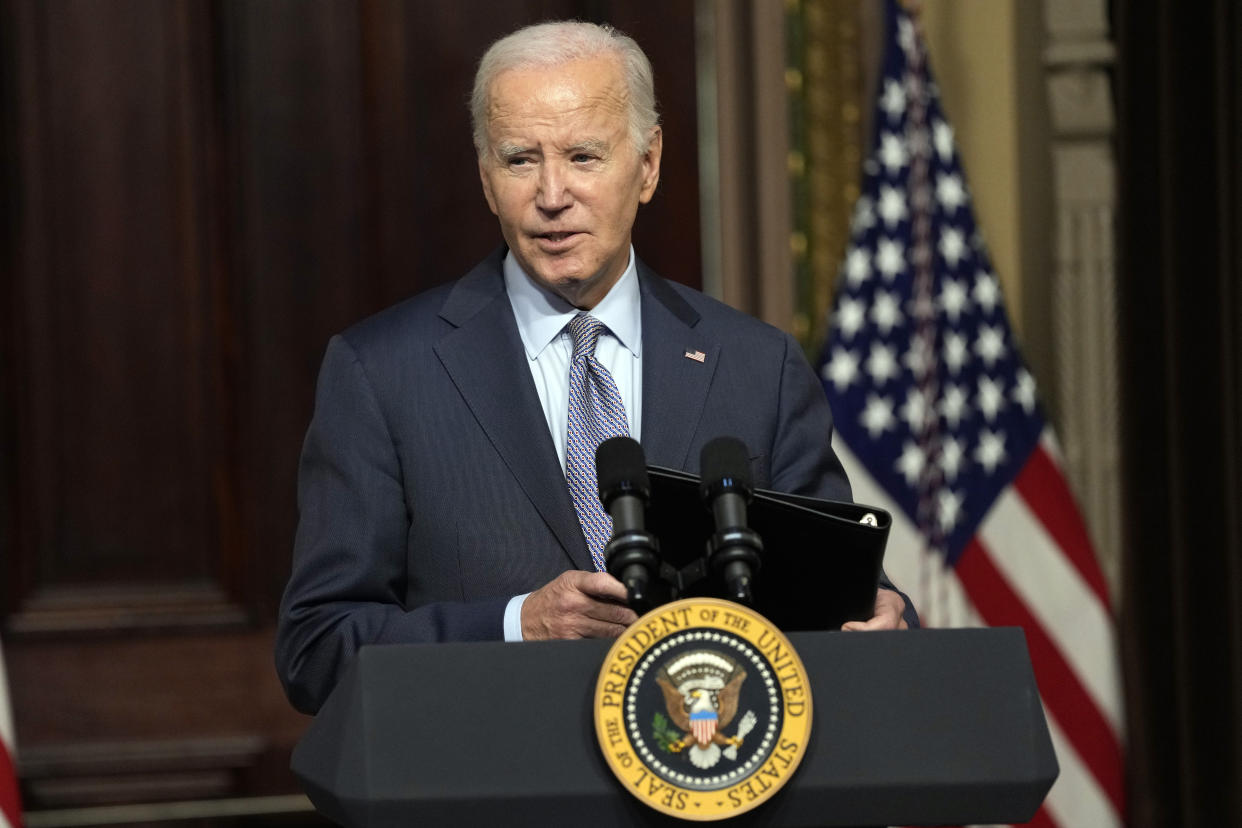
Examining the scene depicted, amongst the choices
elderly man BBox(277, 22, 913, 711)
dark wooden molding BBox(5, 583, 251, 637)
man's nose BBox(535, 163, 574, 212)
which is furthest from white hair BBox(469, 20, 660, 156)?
dark wooden molding BBox(5, 583, 251, 637)

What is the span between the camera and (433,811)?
4.33ft

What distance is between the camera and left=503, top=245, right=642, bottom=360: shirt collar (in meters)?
2.09

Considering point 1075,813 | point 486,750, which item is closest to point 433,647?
→ point 486,750

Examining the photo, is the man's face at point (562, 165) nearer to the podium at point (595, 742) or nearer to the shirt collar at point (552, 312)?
the shirt collar at point (552, 312)

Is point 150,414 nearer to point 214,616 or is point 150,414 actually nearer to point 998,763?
point 214,616

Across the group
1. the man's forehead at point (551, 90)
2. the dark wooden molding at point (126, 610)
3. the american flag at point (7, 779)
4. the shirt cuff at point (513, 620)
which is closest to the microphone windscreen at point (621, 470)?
the shirt cuff at point (513, 620)

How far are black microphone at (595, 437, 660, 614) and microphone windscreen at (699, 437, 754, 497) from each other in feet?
0.18

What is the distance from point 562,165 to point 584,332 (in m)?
0.23

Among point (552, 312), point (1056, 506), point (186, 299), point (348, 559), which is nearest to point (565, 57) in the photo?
point (552, 312)

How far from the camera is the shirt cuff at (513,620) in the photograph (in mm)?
1686

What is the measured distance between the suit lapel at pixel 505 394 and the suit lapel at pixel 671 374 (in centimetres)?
14

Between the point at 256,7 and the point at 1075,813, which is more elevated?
the point at 256,7

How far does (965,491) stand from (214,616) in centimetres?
177

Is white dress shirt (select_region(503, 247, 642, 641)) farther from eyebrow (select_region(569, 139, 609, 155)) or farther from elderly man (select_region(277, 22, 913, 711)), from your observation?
eyebrow (select_region(569, 139, 609, 155))
